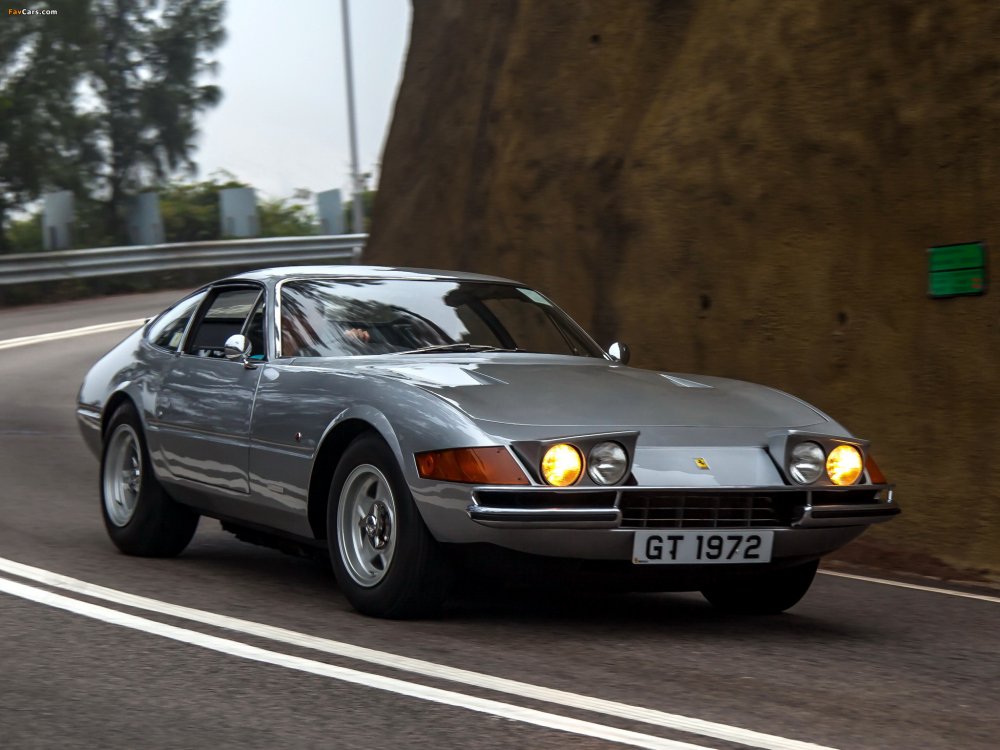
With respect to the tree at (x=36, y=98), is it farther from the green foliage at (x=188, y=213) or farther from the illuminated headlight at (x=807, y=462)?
the illuminated headlight at (x=807, y=462)

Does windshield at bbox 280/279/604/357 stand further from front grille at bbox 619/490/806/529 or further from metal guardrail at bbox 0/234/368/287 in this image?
metal guardrail at bbox 0/234/368/287

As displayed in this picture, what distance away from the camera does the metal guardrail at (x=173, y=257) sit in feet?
83.1

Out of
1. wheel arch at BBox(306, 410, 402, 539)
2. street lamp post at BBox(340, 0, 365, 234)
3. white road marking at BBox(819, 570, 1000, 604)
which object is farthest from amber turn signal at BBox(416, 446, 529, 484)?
street lamp post at BBox(340, 0, 365, 234)

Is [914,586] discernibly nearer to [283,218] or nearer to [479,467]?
[479,467]

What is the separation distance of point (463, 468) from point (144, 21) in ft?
104

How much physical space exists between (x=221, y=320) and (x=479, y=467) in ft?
8.87

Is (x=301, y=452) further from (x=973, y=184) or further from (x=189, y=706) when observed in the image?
(x=973, y=184)

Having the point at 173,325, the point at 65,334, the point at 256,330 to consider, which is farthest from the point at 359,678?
the point at 65,334

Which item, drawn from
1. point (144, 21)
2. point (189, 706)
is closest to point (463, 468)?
point (189, 706)

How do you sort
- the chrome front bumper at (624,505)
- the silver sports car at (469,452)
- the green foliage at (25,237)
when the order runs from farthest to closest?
Result: the green foliage at (25,237) < the silver sports car at (469,452) < the chrome front bumper at (624,505)

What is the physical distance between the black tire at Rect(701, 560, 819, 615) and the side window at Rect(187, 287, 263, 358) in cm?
257

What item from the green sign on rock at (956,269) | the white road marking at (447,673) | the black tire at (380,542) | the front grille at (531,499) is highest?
the green sign on rock at (956,269)

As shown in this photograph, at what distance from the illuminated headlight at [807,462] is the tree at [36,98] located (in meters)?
24.8

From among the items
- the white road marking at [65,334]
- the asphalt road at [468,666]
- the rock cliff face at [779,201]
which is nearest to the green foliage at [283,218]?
the white road marking at [65,334]
